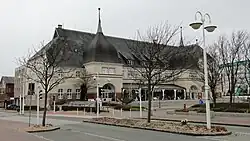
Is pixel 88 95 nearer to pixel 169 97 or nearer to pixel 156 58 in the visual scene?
pixel 169 97

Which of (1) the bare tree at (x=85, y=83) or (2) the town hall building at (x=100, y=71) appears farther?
(2) the town hall building at (x=100, y=71)

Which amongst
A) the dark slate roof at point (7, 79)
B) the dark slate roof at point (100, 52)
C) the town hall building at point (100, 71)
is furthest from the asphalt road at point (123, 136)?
the dark slate roof at point (7, 79)

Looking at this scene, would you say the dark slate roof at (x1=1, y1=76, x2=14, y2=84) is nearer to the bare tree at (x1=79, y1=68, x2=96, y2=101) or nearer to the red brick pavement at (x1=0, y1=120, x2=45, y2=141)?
the bare tree at (x1=79, y1=68, x2=96, y2=101)

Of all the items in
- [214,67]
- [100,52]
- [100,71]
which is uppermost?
[100,52]

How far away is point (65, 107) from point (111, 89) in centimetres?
1926

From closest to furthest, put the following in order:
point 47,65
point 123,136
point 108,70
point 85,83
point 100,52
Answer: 1. point 123,136
2. point 47,65
3. point 85,83
4. point 100,52
5. point 108,70

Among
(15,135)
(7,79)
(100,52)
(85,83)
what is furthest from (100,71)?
(7,79)

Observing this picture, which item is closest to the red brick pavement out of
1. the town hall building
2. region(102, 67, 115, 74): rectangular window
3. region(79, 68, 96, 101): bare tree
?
the town hall building

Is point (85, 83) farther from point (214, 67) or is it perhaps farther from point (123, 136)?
point (123, 136)

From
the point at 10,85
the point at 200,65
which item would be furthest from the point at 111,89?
the point at 10,85

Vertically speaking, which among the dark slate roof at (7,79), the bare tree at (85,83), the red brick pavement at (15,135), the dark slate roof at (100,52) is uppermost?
the dark slate roof at (100,52)

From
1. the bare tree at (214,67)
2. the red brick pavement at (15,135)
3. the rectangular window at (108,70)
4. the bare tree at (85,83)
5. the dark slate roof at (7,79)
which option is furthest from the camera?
the dark slate roof at (7,79)

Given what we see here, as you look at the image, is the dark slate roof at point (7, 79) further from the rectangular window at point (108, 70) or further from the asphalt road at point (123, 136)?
the asphalt road at point (123, 136)

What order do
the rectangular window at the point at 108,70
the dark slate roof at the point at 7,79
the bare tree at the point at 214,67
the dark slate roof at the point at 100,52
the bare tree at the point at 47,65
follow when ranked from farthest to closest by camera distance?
1. the dark slate roof at the point at 7,79
2. the rectangular window at the point at 108,70
3. the dark slate roof at the point at 100,52
4. the bare tree at the point at 214,67
5. the bare tree at the point at 47,65
